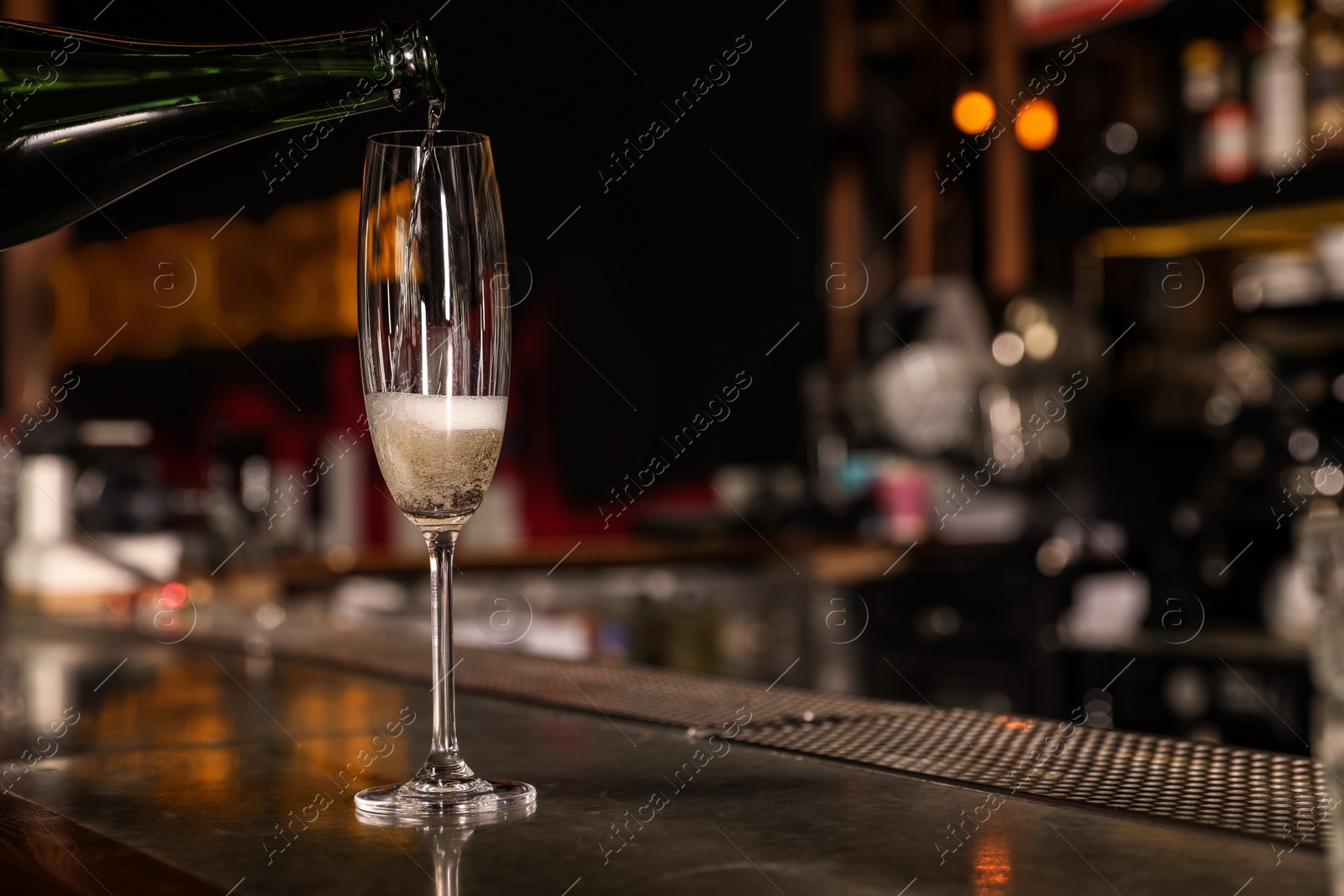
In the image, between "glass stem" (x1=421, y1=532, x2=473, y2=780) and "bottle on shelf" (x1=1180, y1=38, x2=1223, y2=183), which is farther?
"bottle on shelf" (x1=1180, y1=38, x2=1223, y2=183)

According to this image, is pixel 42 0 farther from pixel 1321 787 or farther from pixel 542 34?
pixel 1321 787

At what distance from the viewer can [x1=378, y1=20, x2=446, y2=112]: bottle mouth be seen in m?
0.73

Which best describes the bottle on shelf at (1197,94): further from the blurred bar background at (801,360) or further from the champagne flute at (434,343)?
the champagne flute at (434,343)

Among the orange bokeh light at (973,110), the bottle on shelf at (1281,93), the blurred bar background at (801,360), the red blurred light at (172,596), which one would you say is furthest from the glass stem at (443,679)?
the orange bokeh light at (973,110)

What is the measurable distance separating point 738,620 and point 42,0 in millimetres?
3837

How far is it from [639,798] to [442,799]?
89mm

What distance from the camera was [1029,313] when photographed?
3684 mm

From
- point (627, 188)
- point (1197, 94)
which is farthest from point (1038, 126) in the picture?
point (627, 188)

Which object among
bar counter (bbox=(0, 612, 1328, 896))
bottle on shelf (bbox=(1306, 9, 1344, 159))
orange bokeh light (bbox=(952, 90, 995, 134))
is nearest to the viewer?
bar counter (bbox=(0, 612, 1328, 896))

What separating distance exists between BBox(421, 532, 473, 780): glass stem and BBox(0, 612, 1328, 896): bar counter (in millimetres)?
43

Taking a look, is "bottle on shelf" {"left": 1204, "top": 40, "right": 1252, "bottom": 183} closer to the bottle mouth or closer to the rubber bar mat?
the rubber bar mat

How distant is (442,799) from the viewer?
622 mm

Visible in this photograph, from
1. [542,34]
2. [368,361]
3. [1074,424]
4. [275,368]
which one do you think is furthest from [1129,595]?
[275,368]

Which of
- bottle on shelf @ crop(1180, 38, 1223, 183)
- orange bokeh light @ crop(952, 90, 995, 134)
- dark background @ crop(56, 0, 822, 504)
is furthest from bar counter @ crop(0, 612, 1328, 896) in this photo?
dark background @ crop(56, 0, 822, 504)
